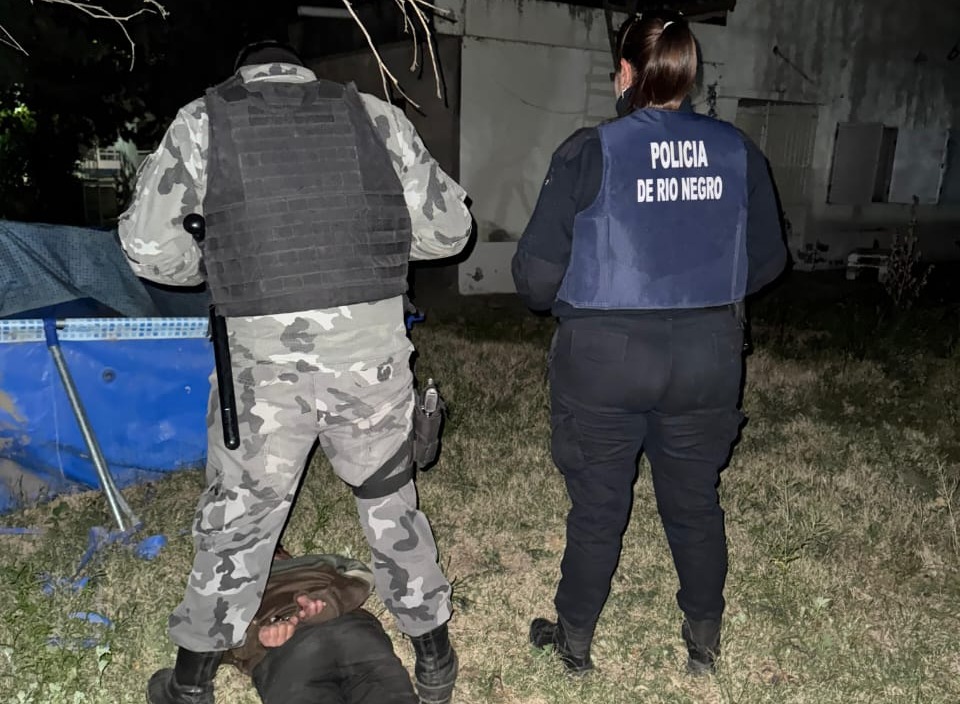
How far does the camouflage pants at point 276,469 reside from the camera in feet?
6.61

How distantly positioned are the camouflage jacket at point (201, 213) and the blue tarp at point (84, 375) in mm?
1439

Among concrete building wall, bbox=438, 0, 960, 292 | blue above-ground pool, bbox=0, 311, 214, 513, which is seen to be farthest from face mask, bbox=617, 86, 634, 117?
concrete building wall, bbox=438, 0, 960, 292

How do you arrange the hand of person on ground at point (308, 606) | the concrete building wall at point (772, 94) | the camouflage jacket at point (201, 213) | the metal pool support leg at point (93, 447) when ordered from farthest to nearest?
the concrete building wall at point (772, 94) < the metal pool support leg at point (93, 447) < the hand of person on ground at point (308, 606) < the camouflage jacket at point (201, 213)

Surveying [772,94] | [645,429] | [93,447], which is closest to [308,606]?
[645,429]

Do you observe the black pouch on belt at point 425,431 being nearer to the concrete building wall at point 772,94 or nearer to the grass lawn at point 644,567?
the grass lawn at point 644,567

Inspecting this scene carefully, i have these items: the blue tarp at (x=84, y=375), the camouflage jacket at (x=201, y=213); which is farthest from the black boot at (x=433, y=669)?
the blue tarp at (x=84, y=375)

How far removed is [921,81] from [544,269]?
12936 mm

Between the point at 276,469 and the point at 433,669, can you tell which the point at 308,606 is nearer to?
the point at 433,669

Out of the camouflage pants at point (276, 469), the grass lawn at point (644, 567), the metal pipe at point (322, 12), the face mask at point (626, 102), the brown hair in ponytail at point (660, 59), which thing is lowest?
the grass lawn at point (644, 567)

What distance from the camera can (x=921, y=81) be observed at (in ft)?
40.0

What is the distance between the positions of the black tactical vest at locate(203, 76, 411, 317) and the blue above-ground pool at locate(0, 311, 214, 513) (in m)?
1.25

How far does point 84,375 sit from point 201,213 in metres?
1.71

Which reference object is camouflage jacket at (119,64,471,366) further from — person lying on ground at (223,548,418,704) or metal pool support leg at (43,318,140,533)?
metal pool support leg at (43,318,140,533)

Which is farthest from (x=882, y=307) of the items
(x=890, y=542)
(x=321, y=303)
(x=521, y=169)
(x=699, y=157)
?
(x=321, y=303)
